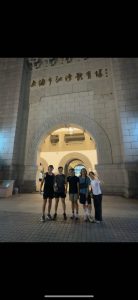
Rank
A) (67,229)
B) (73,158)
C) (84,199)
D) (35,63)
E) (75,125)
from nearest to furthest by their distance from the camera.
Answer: (67,229) < (84,199) < (75,125) < (35,63) < (73,158)

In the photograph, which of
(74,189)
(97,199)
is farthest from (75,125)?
(97,199)

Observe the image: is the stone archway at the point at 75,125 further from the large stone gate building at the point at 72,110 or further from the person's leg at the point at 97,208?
the person's leg at the point at 97,208

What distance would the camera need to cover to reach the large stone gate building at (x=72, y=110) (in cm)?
867

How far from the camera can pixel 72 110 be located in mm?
10188

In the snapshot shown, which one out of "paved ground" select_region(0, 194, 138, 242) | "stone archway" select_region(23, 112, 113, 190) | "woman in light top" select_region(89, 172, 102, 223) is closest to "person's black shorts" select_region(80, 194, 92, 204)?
"woman in light top" select_region(89, 172, 102, 223)

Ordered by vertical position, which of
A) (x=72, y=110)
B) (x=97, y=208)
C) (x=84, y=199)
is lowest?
(x=97, y=208)

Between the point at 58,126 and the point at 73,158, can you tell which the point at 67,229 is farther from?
the point at 73,158

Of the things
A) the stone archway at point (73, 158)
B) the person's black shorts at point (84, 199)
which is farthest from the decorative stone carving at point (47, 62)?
the person's black shorts at point (84, 199)

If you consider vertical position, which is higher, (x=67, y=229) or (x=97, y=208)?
(x=97, y=208)

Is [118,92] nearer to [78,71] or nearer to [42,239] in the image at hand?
[78,71]

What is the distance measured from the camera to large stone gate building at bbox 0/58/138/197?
28.5ft

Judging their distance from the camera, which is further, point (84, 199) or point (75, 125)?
point (75, 125)

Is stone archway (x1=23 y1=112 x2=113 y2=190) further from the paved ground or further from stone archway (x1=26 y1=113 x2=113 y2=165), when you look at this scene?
the paved ground
